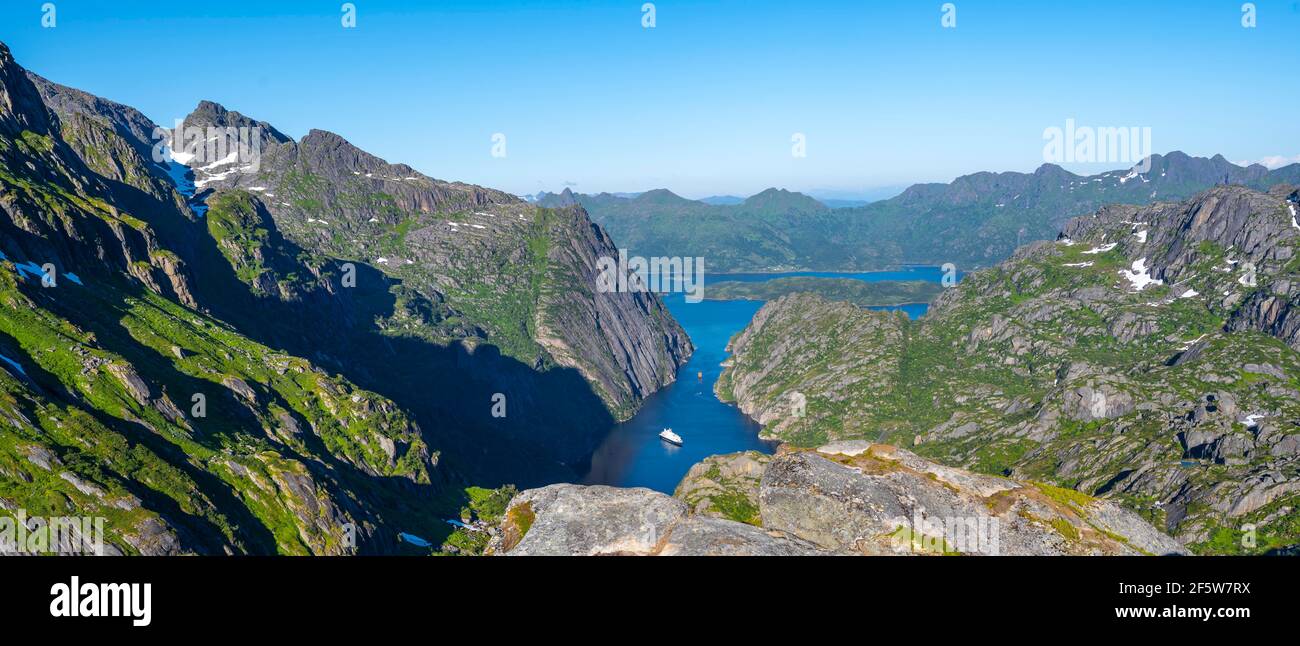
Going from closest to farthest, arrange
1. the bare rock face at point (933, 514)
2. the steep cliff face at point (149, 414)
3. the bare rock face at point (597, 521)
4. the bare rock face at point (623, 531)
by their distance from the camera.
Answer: the bare rock face at point (623, 531)
the bare rock face at point (597, 521)
the bare rock face at point (933, 514)
the steep cliff face at point (149, 414)

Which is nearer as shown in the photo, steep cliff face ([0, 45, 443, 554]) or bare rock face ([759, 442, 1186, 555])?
bare rock face ([759, 442, 1186, 555])

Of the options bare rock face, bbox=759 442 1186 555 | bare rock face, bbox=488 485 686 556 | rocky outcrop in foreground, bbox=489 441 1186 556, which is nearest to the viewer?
bare rock face, bbox=488 485 686 556

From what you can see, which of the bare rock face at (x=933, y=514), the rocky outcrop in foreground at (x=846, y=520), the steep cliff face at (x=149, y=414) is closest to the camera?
the rocky outcrop in foreground at (x=846, y=520)

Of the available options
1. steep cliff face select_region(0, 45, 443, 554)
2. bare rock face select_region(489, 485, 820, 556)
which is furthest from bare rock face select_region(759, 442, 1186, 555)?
steep cliff face select_region(0, 45, 443, 554)

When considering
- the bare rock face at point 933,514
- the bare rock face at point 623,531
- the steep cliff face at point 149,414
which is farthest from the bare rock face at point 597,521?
the steep cliff face at point 149,414

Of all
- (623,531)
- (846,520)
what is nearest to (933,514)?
(846,520)

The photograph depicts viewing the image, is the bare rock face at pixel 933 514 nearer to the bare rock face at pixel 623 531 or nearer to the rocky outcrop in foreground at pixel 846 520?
the rocky outcrop in foreground at pixel 846 520

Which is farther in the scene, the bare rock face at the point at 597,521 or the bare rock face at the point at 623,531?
the bare rock face at the point at 597,521

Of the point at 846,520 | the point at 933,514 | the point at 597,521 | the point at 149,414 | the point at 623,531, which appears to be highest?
the point at 597,521

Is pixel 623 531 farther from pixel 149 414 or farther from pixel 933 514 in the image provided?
pixel 149 414

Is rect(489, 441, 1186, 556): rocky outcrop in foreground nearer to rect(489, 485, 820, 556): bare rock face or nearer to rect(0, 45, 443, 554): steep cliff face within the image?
rect(489, 485, 820, 556): bare rock face
